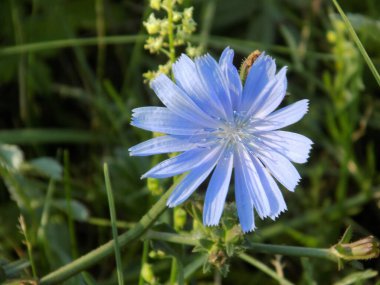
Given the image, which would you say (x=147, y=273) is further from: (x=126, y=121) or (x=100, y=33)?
(x=100, y=33)

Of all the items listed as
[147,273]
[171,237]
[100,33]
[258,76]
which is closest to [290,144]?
[258,76]

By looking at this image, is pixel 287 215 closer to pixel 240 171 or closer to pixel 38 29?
pixel 240 171

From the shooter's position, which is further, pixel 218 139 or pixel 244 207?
pixel 218 139

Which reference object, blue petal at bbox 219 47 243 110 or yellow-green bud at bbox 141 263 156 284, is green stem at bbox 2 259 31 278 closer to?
yellow-green bud at bbox 141 263 156 284

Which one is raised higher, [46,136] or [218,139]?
[46,136]

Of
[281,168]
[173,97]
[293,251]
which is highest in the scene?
[173,97]

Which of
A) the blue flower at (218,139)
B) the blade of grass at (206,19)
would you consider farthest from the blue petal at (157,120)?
the blade of grass at (206,19)

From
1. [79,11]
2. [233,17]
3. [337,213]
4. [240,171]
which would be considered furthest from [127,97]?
[240,171]

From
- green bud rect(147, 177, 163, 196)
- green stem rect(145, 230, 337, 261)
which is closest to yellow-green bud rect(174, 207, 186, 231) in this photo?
green bud rect(147, 177, 163, 196)
